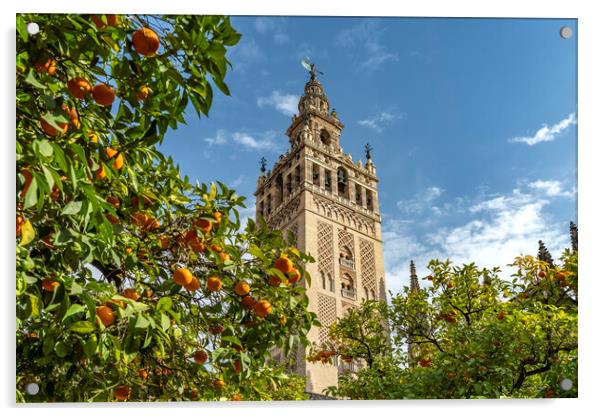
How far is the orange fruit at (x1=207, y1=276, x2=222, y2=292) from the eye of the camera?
2.90 metres

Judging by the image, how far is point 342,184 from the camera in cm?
468

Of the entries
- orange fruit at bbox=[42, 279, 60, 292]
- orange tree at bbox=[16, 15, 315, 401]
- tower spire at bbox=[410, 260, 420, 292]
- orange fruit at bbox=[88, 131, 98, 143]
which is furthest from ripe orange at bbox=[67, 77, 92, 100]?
A: tower spire at bbox=[410, 260, 420, 292]

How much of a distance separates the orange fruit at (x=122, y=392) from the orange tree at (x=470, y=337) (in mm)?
1406

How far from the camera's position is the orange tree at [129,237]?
2.35m

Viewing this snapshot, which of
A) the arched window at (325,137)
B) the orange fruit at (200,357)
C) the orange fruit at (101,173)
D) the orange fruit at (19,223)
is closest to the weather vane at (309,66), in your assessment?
the arched window at (325,137)

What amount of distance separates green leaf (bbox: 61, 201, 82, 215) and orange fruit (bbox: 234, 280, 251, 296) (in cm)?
104

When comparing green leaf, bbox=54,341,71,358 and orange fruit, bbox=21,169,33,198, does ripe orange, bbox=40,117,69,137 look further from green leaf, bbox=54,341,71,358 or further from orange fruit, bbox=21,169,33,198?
green leaf, bbox=54,341,71,358

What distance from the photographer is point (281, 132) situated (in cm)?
403

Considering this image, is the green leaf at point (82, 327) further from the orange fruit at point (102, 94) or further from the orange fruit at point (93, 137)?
the orange fruit at point (102, 94)

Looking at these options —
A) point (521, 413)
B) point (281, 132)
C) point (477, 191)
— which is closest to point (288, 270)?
point (281, 132)

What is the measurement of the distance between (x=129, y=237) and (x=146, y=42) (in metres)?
1.03

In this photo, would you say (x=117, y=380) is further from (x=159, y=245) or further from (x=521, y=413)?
(x=521, y=413)

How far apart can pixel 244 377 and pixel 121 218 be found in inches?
40.7

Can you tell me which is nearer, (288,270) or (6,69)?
(288,270)
